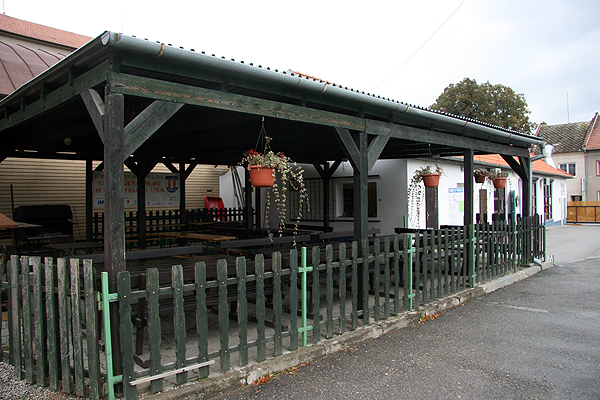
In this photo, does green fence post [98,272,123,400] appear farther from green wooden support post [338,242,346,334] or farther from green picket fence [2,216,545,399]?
green wooden support post [338,242,346,334]

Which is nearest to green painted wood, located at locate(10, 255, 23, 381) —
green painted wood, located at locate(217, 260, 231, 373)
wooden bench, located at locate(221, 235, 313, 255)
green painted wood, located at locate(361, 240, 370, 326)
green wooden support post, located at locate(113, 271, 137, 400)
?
green wooden support post, located at locate(113, 271, 137, 400)

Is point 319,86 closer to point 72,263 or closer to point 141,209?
point 72,263

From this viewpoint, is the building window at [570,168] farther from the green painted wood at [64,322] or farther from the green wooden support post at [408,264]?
the green painted wood at [64,322]

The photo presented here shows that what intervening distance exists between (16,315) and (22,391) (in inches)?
27.2

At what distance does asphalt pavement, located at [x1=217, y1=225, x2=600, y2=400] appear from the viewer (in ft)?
11.7

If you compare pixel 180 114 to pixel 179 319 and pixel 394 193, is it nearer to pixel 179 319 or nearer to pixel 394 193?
pixel 179 319

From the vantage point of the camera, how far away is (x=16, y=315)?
150 inches

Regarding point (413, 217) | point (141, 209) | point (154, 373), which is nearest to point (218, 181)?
point (141, 209)

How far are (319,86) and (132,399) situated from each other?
3.30 meters

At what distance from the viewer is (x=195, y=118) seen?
5660 millimetres

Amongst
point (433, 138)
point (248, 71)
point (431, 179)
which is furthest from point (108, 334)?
point (431, 179)

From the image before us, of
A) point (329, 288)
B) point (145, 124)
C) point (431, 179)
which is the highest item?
point (145, 124)

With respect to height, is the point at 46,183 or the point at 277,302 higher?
the point at 46,183

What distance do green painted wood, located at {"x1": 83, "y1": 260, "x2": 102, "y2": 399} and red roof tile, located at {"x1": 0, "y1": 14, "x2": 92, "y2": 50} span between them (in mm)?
15101
